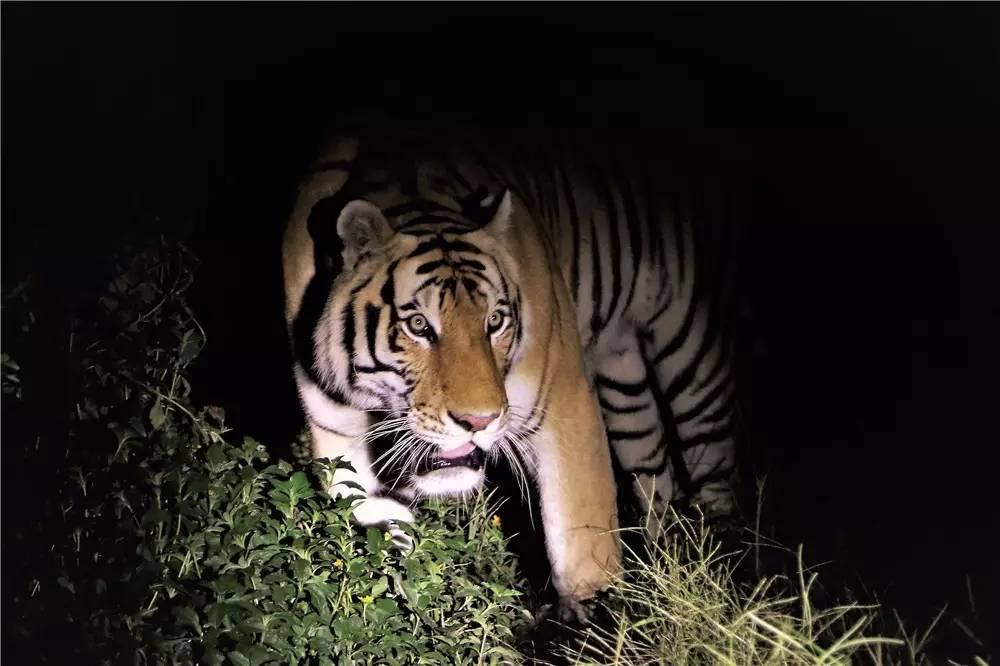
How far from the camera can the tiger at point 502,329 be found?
2.65 m

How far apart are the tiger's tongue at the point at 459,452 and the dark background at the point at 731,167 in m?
0.45

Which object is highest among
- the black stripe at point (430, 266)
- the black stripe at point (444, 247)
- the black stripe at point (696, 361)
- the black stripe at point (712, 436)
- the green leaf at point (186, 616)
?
the black stripe at point (444, 247)

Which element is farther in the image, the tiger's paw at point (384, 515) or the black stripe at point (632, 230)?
the black stripe at point (632, 230)

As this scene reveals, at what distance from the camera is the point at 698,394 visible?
10.9 feet

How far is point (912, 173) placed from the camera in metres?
2.96

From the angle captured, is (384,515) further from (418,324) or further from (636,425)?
(636,425)

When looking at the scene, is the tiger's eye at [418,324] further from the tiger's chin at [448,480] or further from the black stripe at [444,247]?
the tiger's chin at [448,480]

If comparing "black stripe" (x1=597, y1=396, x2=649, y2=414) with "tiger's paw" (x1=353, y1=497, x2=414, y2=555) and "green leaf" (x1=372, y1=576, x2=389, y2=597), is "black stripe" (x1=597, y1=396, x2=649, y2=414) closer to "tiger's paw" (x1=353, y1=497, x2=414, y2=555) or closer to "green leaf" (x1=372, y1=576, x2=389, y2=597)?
"tiger's paw" (x1=353, y1=497, x2=414, y2=555)

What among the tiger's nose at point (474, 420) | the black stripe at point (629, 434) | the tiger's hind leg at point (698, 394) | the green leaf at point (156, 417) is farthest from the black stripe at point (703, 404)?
the green leaf at point (156, 417)

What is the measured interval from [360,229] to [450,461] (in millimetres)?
710

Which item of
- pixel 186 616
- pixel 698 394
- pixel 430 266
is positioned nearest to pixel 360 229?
pixel 430 266

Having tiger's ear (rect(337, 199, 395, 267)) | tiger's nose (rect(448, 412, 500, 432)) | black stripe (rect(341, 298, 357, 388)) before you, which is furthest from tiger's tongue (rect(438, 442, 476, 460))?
tiger's ear (rect(337, 199, 395, 267))

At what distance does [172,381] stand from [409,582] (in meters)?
0.84

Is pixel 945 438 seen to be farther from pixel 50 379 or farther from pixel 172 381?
pixel 50 379
